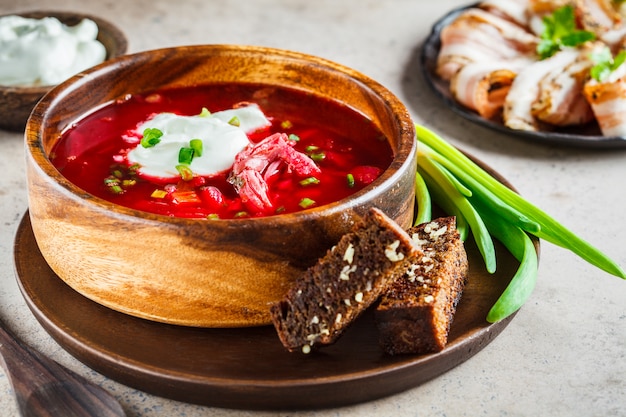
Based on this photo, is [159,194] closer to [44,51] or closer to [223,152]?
[223,152]

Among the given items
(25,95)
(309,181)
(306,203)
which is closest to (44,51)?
(25,95)

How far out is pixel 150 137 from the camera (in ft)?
9.23

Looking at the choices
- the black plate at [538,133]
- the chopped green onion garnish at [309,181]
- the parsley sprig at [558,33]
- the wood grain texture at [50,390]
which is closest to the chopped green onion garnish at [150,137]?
the chopped green onion garnish at [309,181]

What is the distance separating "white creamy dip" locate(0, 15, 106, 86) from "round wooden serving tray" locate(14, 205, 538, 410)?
1676 mm

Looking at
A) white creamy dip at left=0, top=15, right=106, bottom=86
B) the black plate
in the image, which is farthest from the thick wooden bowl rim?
the black plate

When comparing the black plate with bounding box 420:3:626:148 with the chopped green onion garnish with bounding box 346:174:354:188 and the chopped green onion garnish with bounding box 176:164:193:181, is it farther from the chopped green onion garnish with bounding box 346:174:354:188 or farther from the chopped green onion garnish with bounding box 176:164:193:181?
the chopped green onion garnish with bounding box 176:164:193:181

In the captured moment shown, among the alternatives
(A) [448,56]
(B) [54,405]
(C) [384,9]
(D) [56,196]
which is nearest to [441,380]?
(B) [54,405]

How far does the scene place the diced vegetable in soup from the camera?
2.57m

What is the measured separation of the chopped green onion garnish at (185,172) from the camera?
266 cm

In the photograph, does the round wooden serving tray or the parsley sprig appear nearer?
the round wooden serving tray

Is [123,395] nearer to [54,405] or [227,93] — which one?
[54,405]

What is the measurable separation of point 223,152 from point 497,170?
59.4 inches

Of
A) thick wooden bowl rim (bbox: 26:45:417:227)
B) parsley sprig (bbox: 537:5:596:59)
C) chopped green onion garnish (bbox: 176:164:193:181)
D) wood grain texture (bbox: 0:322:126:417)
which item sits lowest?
wood grain texture (bbox: 0:322:126:417)

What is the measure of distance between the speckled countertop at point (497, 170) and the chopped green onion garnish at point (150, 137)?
0.67 metres
